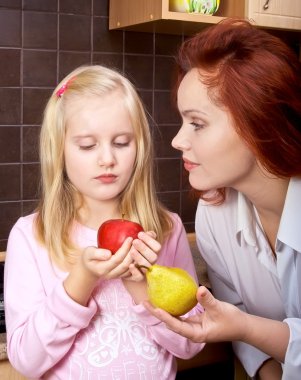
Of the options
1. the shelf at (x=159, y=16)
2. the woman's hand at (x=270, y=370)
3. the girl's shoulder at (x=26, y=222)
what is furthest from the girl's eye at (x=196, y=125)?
the shelf at (x=159, y=16)

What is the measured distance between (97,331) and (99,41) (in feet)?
4.40

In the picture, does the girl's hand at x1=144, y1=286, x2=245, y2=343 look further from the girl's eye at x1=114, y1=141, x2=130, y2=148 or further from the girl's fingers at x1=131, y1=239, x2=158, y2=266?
the girl's eye at x1=114, y1=141, x2=130, y2=148

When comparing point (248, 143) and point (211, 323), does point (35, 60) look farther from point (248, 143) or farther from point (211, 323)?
point (211, 323)

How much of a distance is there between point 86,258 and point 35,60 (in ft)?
4.06

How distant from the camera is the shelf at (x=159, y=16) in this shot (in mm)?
2014

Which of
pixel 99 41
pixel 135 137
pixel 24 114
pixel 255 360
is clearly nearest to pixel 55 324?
pixel 135 137

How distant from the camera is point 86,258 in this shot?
1.08 m

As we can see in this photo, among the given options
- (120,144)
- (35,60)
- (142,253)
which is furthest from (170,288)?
(35,60)

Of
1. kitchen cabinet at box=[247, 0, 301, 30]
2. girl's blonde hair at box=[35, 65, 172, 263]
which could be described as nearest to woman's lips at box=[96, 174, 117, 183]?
girl's blonde hair at box=[35, 65, 172, 263]

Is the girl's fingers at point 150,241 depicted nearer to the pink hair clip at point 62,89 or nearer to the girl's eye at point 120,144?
the girl's eye at point 120,144

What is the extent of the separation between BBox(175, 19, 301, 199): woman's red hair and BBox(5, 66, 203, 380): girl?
181mm

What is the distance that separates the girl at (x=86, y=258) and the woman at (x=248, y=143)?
106mm

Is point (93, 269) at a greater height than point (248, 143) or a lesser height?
lesser

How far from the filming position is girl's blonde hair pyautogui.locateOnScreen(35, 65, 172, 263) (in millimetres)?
1232
